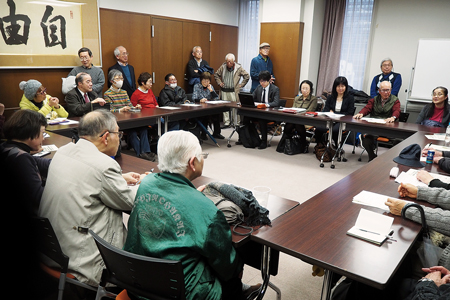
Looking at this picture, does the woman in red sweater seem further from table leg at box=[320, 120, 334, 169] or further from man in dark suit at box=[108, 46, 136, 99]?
table leg at box=[320, 120, 334, 169]

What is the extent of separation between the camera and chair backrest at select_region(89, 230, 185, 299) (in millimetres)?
1158

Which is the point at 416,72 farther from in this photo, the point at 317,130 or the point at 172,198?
the point at 172,198

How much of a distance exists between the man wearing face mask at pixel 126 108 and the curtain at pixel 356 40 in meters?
4.47

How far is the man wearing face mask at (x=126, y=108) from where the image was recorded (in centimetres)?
475

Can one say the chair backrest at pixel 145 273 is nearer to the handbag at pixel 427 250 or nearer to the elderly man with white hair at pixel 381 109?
the handbag at pixel 427 250

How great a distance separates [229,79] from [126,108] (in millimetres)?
2984

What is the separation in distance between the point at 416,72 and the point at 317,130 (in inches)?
87.8

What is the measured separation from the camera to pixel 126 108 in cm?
471

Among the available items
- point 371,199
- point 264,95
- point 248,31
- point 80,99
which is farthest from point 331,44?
point 371,199

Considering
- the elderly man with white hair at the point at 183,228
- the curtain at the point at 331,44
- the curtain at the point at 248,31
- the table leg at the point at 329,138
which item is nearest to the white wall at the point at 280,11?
the curtain at the point at 248,31

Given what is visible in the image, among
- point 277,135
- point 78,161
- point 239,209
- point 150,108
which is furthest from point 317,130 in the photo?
point 78,161

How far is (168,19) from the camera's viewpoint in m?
6.62

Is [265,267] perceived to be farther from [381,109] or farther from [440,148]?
[381,109]

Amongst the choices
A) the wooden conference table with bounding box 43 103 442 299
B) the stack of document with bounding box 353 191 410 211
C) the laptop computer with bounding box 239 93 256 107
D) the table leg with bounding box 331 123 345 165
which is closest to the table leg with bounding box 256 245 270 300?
the wooden conference table with bounding box 43 103 442 299
